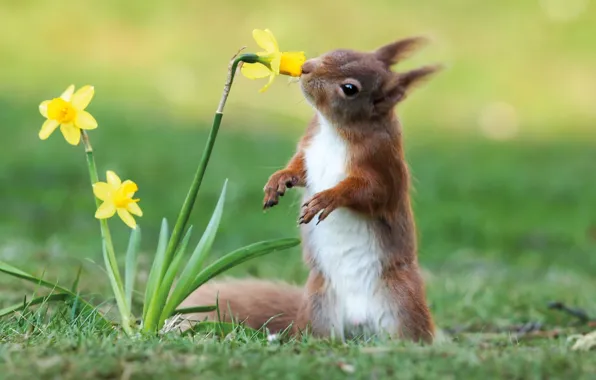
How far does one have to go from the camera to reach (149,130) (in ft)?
38.7

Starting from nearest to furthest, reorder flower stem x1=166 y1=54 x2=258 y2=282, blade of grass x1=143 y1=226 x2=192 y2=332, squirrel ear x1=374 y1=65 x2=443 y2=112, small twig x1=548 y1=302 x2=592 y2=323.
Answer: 1. flower stem x1=166 y1=54 x2=258 y2=282
2. blade of grass x1=143 y1=226 x2=192 y2=332
3. squirrel ear x1=374 y1=65 x2=443 y2=112
4. small twig x1=548 y1=302 x2=592 y2=323

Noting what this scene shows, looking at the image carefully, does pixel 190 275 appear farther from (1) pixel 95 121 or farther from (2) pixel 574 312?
(2) pixel 574 312

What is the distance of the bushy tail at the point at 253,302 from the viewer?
4.49m

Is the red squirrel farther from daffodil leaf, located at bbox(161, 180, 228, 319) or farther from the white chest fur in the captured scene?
daffodil leaf, located at bbox(161, 180, 228, 319)

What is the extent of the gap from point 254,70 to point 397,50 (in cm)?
63

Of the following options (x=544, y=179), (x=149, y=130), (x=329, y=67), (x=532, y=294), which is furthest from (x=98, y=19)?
(x=329, y=67)

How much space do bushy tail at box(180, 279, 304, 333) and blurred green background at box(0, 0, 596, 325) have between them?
41 centimetres

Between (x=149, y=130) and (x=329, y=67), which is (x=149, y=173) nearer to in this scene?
(x=149, y=130)

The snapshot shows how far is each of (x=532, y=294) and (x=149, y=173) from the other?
15.8 feet

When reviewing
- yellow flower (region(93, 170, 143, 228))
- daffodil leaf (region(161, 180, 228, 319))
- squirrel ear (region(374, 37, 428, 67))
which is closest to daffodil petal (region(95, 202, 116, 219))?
yellow flower (region(93, 170, 143, 228))

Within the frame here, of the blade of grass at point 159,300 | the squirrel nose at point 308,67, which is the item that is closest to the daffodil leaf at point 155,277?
the blade of grass at point 159,300

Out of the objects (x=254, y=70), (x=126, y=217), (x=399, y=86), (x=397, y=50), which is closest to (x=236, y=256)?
(x=126, y=217)

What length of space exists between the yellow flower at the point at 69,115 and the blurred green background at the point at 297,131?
0.71 meters

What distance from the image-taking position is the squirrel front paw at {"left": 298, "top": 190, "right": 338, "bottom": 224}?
3.78 m
